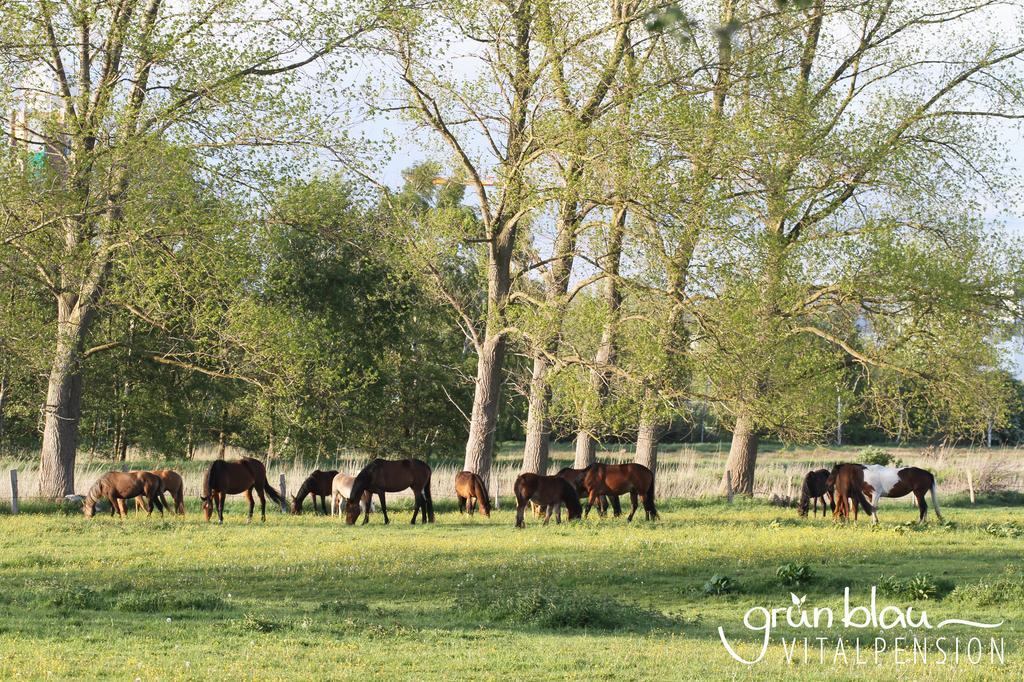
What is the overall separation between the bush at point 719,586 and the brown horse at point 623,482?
9762 mm

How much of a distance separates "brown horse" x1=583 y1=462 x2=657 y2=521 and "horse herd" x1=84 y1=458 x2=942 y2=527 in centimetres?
2

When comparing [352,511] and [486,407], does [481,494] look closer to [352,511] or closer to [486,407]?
[352,511]

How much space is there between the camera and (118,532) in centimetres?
2197

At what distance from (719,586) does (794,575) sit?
106 centimetres

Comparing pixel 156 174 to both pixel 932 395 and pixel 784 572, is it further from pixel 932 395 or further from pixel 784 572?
pixel 932 395

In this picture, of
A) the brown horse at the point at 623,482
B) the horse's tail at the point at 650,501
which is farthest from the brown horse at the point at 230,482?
the horse's tail at the point at 650,501

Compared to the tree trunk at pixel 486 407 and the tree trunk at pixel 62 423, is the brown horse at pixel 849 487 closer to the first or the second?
the tree trunk at pixel 486 407

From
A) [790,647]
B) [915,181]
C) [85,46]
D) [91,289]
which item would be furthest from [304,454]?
[790,647]

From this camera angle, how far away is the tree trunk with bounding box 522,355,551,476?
29266mm

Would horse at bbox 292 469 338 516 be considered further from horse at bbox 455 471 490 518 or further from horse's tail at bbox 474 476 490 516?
horse's tail at bbox 474 476 490 516

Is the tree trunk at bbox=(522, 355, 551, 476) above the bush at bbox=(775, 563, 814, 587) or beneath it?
above

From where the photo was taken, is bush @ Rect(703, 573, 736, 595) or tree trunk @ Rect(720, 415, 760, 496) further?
tree trunk @ Rect(720, 415, 760, 496)

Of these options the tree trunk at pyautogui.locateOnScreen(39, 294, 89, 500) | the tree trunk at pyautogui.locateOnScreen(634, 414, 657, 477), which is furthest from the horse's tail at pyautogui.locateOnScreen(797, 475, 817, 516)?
the tree trunk at pyautogui.locateOnScreen(39, 294, 89, 500)

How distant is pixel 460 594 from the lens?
1557 cm
